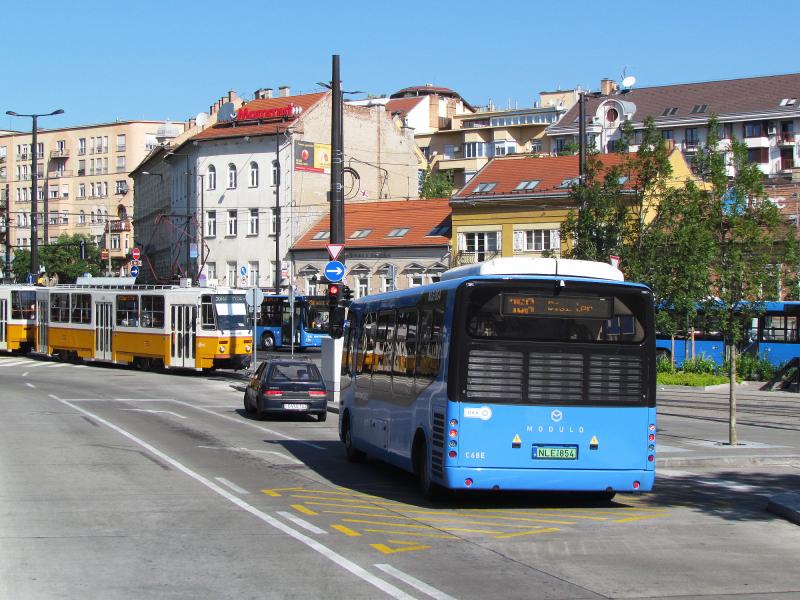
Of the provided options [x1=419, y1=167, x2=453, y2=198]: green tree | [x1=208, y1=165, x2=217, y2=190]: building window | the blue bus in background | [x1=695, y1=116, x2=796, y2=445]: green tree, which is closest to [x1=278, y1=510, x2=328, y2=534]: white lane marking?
[x1=695, y1=116, x2=796, y2=445]: green tree

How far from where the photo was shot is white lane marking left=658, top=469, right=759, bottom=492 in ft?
54.4

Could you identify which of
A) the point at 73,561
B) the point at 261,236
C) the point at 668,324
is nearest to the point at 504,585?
the point at 73,561

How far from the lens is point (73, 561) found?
10133 millimetres

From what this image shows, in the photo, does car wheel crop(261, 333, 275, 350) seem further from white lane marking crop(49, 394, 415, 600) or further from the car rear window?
white lane marking crop(49, 394, 415, 600)

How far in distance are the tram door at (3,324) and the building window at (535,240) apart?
28.7 m

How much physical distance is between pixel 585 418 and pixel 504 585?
14.7 ft

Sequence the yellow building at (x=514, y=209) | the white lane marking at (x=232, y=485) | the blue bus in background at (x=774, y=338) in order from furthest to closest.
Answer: the yellow building at (x=514, y=209) < the blue bus in background at (x=774, y=338) < the white lane marking at (x=232, y=485)

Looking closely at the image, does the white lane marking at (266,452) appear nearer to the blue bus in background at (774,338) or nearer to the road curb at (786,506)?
the road curb at (786,506)

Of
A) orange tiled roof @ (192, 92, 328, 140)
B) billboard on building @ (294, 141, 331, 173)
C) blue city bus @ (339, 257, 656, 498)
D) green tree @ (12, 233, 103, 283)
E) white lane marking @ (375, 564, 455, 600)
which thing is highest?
orange tiled roof @ (192, 92, 328, 140)

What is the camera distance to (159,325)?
44.8 m

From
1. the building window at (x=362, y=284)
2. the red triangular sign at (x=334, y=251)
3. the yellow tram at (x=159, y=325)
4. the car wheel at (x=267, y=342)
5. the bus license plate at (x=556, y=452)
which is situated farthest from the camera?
the building window at (x=362, y=284)

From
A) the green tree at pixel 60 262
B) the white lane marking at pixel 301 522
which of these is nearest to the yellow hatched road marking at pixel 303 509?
the white lane marking at pixel 301 522

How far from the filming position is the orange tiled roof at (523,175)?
68625mm

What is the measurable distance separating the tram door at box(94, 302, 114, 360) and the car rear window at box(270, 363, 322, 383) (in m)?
21.5
